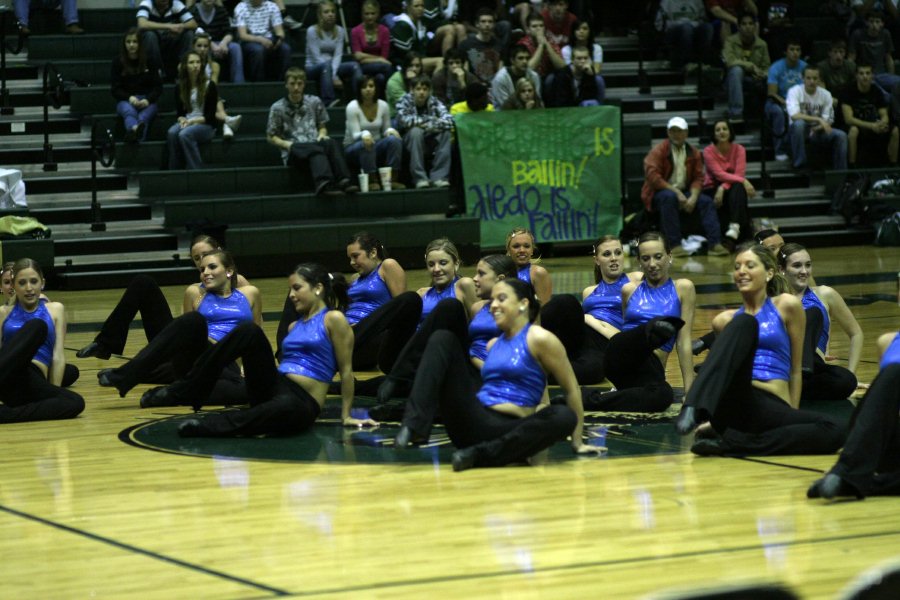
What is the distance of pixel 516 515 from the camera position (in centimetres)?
526

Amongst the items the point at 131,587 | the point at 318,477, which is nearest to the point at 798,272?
the point at 318,477

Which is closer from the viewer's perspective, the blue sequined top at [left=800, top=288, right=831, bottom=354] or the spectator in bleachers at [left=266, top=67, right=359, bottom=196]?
the blue sequined top at [left=800, top=288, right=831, bottom=354]

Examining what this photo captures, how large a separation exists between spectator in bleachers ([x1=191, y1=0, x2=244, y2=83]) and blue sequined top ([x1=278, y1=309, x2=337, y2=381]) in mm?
9069

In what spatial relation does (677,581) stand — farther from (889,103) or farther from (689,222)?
(889,103)

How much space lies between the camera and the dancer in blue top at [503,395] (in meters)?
6.02

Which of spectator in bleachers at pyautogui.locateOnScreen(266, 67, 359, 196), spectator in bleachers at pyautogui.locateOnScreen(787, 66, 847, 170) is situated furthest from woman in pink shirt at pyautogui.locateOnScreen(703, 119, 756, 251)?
spectator in bleachers at pyautogui.locateOnScreen(266, 67, 359, 196)

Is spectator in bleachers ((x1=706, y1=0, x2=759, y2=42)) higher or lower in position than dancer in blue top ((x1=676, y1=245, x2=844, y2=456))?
higher

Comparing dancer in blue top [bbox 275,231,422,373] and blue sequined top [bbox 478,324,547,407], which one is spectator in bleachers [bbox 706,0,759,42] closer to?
Result: dancer in blue top [bbox 275,231,422,373]

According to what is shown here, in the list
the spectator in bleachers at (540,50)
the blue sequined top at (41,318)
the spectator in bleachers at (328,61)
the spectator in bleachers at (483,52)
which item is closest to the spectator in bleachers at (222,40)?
the spectator in bleachers at (328,61)

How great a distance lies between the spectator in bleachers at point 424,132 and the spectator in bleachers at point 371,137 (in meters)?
0.15

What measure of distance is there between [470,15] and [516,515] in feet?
44.1

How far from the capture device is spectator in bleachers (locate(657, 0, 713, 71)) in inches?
716

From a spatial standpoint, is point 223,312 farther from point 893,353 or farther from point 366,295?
point 893,353

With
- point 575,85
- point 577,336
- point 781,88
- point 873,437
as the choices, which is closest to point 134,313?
point 577,336
